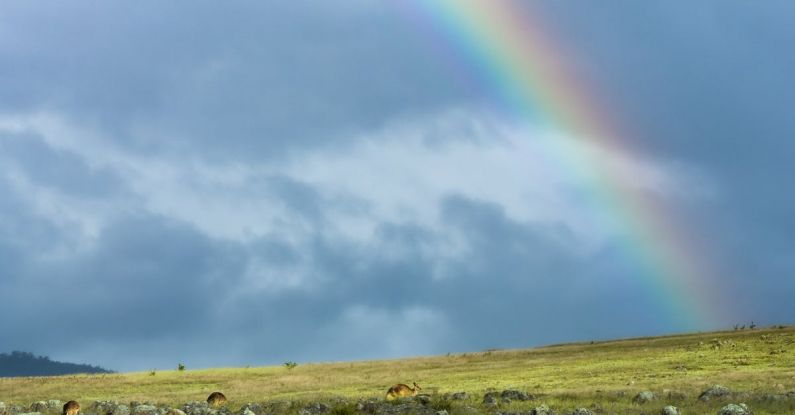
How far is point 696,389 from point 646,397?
6990 mm

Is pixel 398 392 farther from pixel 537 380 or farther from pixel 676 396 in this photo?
pixel 537 380

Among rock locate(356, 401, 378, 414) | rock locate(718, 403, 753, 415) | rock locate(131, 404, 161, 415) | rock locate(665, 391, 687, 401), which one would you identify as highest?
rock locate(131, 404, 161, 415)

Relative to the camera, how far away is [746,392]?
3331 centimetres

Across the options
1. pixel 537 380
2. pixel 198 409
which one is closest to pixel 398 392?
pixel 198 409

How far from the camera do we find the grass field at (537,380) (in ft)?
116

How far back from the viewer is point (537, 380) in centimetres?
5516

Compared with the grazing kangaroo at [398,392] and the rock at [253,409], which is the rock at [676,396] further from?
the rock at [253,409]

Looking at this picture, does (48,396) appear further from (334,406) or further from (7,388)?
(334,406)

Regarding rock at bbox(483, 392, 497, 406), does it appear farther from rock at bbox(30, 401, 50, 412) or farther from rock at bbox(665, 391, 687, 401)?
rock at bbox(30, 401, 50, 412)

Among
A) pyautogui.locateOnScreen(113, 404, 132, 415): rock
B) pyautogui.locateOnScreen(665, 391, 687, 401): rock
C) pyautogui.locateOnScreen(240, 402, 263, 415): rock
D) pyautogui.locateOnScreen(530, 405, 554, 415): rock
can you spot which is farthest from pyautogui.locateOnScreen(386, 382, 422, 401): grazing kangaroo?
pyautogui.locateOnScreen(665, 391, 687, 401): rock

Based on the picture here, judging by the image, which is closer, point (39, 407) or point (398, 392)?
point (39, 407)

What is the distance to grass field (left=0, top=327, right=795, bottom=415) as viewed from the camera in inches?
1391

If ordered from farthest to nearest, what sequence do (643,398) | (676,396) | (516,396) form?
(516,396) → (676,396) → (643,398)

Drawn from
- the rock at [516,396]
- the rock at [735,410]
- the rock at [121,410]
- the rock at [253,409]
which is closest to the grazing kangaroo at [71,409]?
the rock at [121,410]
